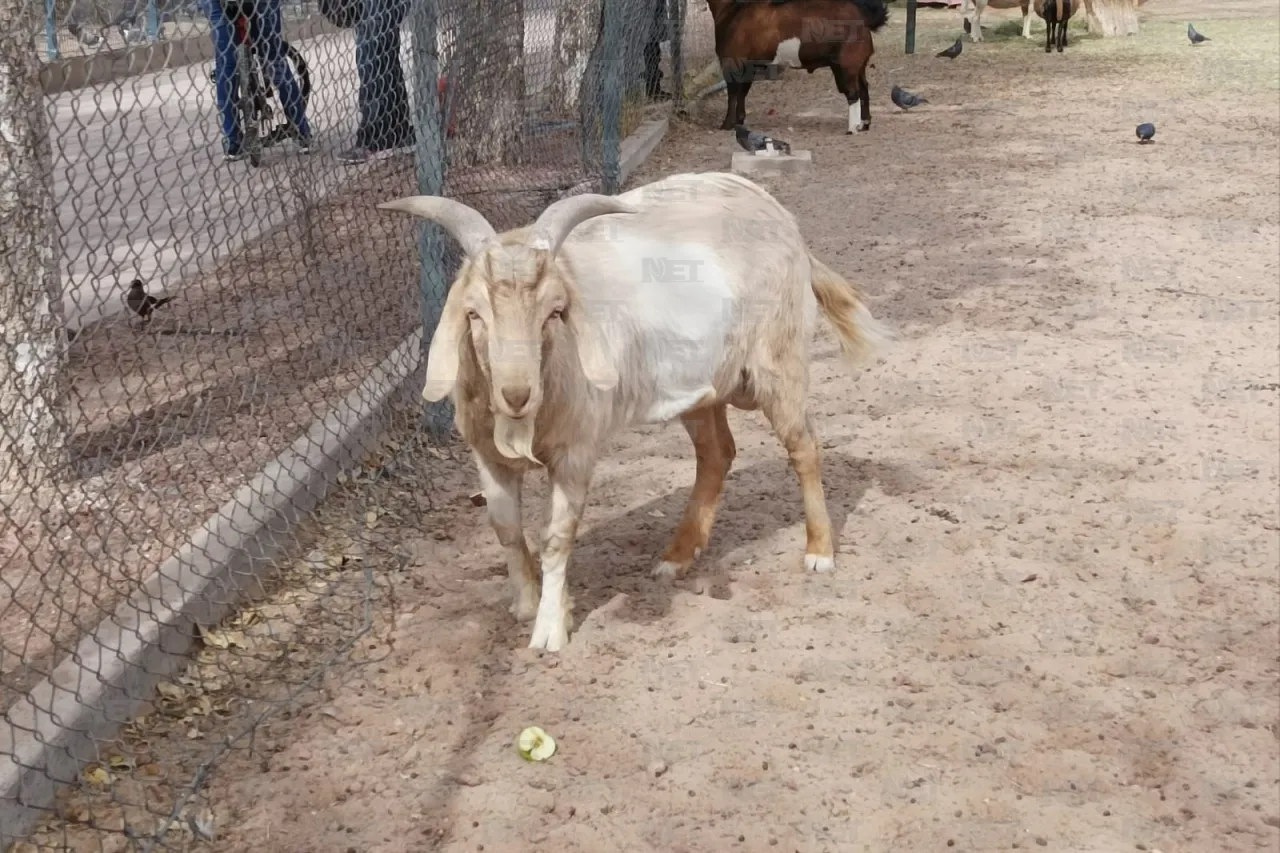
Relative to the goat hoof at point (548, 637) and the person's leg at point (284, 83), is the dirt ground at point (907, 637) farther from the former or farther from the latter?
the person's leg at point (284, 83)

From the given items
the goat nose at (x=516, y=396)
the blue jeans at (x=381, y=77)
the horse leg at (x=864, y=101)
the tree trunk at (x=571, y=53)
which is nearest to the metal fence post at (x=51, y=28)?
the blue jeans at (x=381, y=77)

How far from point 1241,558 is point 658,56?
8.37 meters

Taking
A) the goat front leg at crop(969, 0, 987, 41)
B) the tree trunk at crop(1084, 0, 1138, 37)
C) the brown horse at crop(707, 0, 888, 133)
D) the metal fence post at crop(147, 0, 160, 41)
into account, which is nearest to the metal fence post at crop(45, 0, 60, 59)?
the metal fence post at crop(147, 0, 160, 41)

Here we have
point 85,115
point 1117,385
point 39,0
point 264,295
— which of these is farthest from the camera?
point 85,115

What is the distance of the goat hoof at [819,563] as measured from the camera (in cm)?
394

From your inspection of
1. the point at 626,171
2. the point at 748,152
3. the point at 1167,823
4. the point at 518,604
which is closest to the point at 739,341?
the point at 518,604

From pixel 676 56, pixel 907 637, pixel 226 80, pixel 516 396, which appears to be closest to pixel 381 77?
pixel 226 80

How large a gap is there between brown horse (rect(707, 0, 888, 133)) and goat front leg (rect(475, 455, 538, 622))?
795 centimetres

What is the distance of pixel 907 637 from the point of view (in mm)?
3590

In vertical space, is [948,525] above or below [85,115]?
below

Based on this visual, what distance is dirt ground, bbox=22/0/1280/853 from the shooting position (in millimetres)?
2895

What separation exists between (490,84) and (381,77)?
6.26 feet

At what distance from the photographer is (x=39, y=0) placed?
3.58 metres

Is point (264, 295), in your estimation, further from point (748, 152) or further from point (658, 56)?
point (658, 56)
